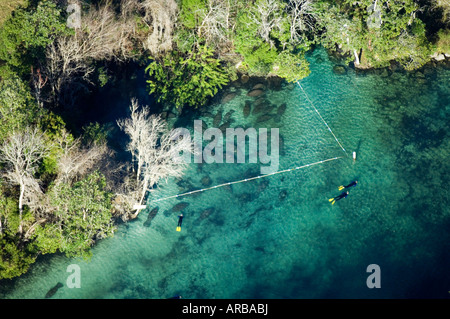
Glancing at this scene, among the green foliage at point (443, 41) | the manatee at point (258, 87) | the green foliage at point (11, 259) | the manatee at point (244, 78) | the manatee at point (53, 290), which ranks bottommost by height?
the manatee at point (53, 290)

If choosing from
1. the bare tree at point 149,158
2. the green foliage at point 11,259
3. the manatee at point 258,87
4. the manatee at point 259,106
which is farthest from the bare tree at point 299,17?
the green foliage at point 11,259

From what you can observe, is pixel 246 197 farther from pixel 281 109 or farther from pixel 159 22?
pixel 159 22

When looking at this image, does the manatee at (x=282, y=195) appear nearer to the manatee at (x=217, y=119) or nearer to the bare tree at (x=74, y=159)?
the manatee at (x=217, y=119)

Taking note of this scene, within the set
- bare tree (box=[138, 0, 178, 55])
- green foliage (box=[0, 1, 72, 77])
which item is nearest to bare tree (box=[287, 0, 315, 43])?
bare tree (box=[138, 0, 178, 55])

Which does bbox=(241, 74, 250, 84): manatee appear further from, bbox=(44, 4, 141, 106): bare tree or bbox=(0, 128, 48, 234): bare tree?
bbox=(0, 128, 48, 234): bare tree

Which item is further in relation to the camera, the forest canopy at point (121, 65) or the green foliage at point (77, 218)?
the forest canopy at point (121, 65)
